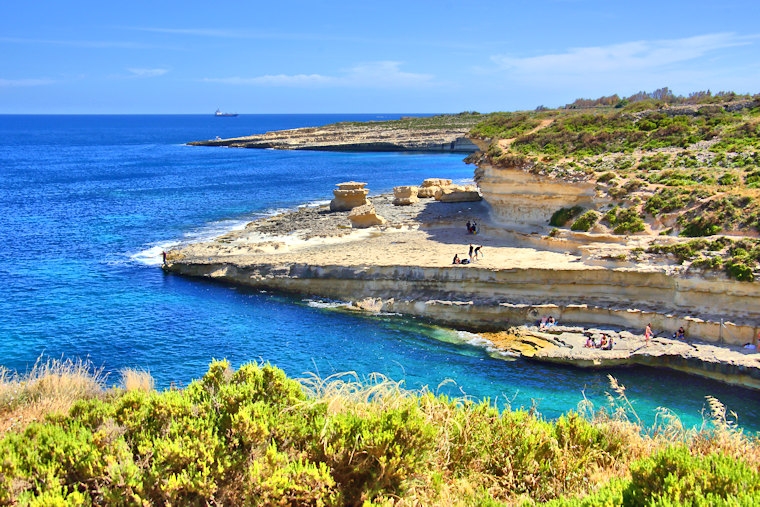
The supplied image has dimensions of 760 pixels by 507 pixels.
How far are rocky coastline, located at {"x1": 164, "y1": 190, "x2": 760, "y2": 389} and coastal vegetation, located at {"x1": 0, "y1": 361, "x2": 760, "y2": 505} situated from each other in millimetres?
12398

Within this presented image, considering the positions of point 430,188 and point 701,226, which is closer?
point 701,226

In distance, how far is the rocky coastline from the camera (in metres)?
22.9

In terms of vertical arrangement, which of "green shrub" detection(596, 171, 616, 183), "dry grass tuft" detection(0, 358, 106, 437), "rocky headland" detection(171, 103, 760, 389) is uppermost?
"green shrub" detection(596, 171, 616, 183)

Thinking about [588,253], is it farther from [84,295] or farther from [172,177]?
[172,177]

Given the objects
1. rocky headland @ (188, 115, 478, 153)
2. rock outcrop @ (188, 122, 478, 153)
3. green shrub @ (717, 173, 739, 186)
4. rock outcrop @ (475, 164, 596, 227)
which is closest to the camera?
green shrub @ (717, 173, 739, 186)

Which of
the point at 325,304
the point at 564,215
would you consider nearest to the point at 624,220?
the point at 564,215

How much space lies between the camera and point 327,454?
29.7 feet

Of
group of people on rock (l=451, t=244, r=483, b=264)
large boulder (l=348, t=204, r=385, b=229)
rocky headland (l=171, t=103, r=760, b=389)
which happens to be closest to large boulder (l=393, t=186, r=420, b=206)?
rocky headland (l=171, t=103, r=760, b=389)

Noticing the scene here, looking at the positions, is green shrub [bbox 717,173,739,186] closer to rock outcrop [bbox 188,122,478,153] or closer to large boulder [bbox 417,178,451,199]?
large boulder [bbox 417,178,451,199]

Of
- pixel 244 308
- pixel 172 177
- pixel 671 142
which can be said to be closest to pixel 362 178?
pixel 172 177

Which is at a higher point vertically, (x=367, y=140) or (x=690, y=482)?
(x=367, y=140)

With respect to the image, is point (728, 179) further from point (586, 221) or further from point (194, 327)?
point (194, 327)

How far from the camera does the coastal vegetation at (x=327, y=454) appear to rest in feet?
25.9

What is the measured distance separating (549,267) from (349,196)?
80.2ft
